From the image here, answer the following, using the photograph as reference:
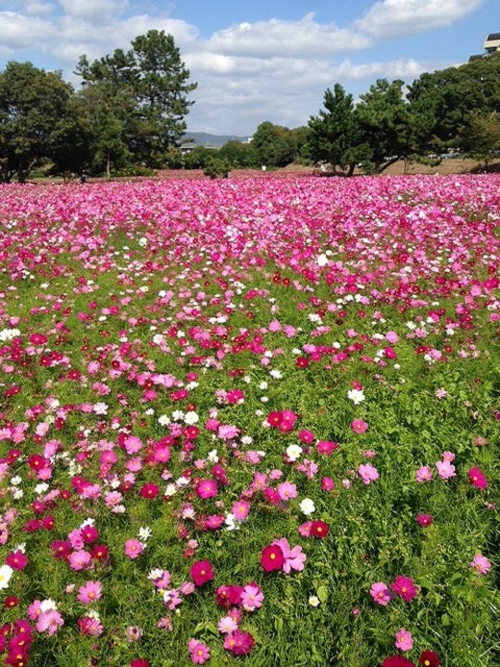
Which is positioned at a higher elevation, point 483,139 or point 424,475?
point 483,139

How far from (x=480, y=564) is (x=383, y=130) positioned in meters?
36.3

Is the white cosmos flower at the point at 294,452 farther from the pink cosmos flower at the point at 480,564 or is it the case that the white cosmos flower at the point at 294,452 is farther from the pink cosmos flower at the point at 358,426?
the pink cosmos flower at the point at 480,564

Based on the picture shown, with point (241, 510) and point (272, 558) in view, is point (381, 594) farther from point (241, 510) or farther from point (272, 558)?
point (241, 510)

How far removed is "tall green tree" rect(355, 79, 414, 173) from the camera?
1302 inches

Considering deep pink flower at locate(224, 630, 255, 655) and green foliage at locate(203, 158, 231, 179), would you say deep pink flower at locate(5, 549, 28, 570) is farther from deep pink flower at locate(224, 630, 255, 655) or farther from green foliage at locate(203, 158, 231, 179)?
green foliage at locate(203, 158, 231, 179)

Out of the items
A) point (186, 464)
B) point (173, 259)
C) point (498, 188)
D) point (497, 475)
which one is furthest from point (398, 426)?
point (498, 188)

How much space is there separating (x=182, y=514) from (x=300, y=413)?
1.37 metres

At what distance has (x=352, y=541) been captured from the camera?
2699mm

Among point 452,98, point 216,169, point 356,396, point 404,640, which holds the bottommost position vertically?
point 404,640

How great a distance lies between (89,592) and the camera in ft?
7.71

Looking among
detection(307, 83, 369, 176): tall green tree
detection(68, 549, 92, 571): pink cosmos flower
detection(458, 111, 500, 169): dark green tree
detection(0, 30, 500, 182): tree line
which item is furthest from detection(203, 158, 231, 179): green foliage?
detection(68, 549, 92, 571): pink cosmos flower

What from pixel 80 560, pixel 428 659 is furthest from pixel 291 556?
pixel 80 560

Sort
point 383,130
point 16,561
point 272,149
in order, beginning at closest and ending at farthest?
point 16,561 < point 383,130 < point 272,149

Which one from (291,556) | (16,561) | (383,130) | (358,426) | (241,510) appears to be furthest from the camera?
(383,130)
